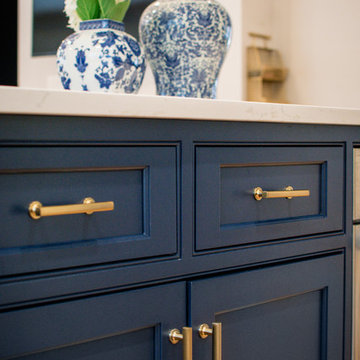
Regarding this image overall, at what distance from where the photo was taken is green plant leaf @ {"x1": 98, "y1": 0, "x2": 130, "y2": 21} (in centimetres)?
82

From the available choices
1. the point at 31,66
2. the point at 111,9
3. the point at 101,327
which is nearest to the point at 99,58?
the point at 111,9

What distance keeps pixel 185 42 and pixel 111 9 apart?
167 millimetres

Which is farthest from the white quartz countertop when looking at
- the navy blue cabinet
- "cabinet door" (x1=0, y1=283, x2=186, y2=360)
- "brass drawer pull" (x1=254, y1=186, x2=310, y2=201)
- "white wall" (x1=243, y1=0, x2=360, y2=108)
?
"white wall" (x1=243, y1=0, x2=360, y2=108)

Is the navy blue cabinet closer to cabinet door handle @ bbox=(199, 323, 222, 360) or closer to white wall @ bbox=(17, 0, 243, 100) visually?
cabinet door handle @ bbox=(199, 323, 222, 360)

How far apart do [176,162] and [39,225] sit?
0.69 feet

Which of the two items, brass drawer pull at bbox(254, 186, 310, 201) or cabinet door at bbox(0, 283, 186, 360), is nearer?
cabinet door at bbox(0, 283, 186, 360)

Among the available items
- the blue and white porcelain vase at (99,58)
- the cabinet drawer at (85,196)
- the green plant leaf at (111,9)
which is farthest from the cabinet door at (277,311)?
Answer: the green plant leaf at (111,9)

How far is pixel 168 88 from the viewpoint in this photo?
957 mm

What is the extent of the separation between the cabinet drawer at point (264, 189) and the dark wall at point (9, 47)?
0.70m

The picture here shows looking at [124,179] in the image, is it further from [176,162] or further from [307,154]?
[307,154]

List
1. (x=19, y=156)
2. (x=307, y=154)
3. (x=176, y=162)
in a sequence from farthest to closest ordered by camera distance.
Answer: (x=307, y=154), (x=176, y=162), (x=19, y=156)

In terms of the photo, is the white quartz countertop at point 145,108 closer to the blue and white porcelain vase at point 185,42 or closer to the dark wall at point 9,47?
the blue and white porcelain vase at point 185,42

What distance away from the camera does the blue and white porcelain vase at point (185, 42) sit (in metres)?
0.91

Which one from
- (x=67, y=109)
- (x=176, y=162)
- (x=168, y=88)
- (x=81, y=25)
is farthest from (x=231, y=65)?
(x=67, y=109)
